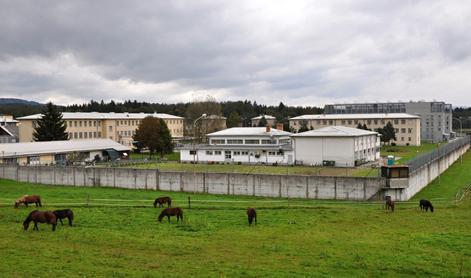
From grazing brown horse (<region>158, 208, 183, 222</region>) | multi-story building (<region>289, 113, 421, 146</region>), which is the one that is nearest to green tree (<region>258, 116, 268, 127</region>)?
multi-story building (<region>289, 113, 421, 146</region>)

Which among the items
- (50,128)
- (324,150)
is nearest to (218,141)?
(324,150)

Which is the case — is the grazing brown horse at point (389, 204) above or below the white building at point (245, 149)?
below

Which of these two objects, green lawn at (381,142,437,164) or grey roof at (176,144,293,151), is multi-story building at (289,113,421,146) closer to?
green lawn at (381,142,437,164)

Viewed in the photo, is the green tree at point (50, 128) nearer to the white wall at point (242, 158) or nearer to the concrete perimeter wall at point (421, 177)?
the white wall at point (242, 158)

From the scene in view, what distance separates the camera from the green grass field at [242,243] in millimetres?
17391

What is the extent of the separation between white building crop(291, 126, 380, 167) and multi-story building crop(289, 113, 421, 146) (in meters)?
52.0

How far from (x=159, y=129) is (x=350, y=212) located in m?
60.5

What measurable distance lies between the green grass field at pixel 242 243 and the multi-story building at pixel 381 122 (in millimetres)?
85963

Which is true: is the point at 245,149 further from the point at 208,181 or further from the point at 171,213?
the point at 171,213

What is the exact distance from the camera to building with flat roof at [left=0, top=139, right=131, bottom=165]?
226 ft

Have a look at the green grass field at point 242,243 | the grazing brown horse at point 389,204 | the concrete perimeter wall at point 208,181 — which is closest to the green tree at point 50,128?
the concrete perimeter wall at point 208,181

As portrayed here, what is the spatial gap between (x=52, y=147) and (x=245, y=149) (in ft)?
97.6

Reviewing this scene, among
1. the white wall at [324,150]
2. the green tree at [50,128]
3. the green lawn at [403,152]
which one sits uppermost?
the green tree at [50,128]

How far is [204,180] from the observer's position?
48156mm
